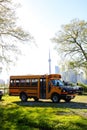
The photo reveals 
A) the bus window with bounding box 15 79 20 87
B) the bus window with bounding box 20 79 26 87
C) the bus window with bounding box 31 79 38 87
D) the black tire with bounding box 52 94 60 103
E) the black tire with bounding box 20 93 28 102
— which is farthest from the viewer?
the bus window with bounding box 15 79 20 87

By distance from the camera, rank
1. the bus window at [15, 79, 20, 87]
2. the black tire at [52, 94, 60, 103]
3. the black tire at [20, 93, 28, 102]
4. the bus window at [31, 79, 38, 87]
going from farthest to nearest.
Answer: the bus window at [15, 79, 20, 87] < the black tire at [20, 93, 28, 102] < the bus window at [31, 79, 38, 87] < the black tire at [52, 94, 60, 103]

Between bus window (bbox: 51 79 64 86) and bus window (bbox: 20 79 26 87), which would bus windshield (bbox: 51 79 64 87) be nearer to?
bus window (bbox: 51 79 64 86)

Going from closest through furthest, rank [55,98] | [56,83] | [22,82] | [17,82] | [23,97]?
[55,98] < [56,83] < [22,82] < [23,97] < [17,82]

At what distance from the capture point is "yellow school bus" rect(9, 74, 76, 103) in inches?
1310

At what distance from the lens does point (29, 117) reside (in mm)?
17219

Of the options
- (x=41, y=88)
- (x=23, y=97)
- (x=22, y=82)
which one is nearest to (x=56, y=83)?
(x=41, y=88)

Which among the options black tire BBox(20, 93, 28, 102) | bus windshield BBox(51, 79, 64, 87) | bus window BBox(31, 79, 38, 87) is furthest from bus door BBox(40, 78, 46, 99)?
black tire BBox(20, 93, 28, 102)

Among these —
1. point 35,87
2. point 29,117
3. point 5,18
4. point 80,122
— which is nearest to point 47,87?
point 35,87

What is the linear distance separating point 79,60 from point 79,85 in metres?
8.84

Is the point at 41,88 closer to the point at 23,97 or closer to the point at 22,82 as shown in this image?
the point at 22,82

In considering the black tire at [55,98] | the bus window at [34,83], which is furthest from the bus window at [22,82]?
the black tire at [55,98]

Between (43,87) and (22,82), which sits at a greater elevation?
(22,82)

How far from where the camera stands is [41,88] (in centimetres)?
3438

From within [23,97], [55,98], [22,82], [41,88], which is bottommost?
[55,98]
